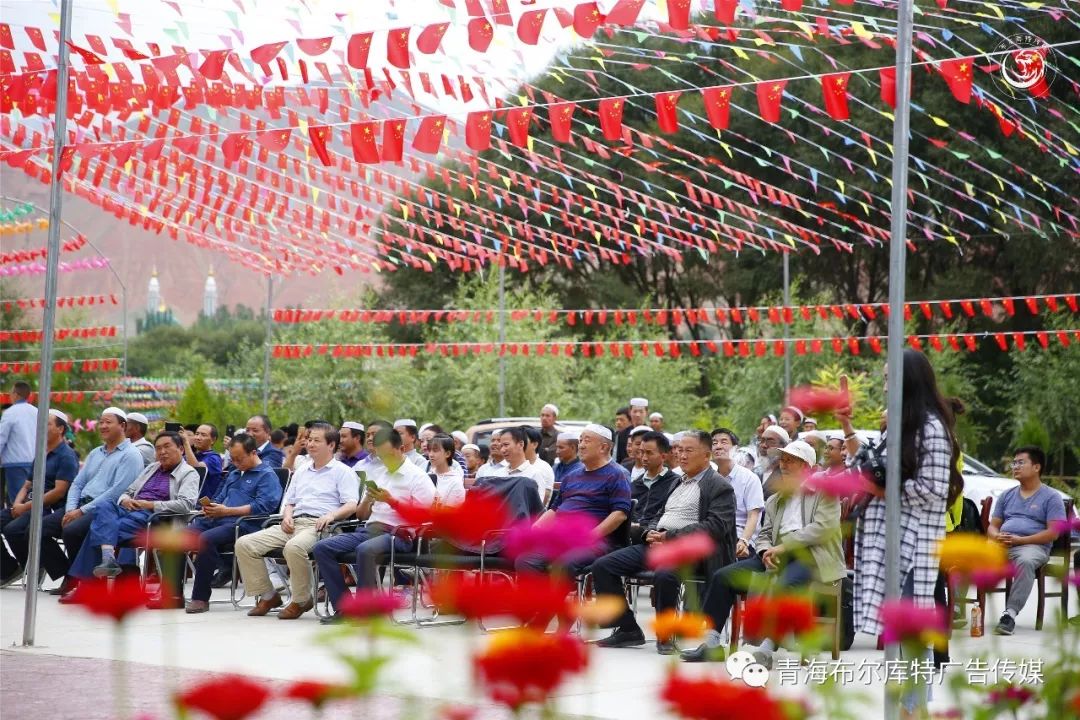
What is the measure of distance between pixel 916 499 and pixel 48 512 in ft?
30.2

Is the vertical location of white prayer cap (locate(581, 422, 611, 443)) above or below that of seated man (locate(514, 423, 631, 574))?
above

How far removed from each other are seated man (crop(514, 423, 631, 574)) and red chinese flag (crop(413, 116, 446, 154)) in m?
2.62

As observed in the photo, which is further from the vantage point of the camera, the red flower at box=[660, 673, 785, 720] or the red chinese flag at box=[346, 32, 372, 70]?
the red chinese flag at box=[346, 32, 372, 70]

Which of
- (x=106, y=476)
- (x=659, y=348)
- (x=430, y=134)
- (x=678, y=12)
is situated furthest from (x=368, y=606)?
(x=659, y=348)

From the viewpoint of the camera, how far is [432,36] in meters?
9.49

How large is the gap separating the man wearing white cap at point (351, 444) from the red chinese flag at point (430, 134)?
249 centimetres

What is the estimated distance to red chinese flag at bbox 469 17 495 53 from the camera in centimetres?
948

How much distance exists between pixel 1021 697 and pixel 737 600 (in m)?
6.80

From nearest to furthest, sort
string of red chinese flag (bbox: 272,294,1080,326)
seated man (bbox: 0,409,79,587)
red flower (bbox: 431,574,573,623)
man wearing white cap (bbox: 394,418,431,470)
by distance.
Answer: red flower (bbox: 431,574,573,623) → man wearing white cap (bbox: 394,418,431,470) → seated man (bbox: 0,409,79,587) → string of red chinese flag (bbox: 272,294,1080,326)

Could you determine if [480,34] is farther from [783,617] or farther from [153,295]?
[153,295]

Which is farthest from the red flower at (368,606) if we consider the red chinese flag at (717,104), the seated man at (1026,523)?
the seated man at (1026,523)

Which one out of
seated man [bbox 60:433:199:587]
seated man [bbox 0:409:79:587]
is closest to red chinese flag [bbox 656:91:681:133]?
seated man [bbox 60:433:199:587]

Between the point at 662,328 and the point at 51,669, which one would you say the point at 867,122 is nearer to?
the point at 662,328

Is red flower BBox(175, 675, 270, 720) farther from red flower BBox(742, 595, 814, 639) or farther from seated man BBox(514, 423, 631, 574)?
seated man BBox(514, 423, 631, 574)
